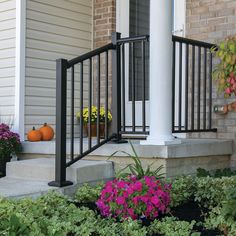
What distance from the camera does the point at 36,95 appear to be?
5.86 m

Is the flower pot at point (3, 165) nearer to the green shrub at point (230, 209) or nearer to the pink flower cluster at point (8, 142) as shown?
the pink flower cluster at point (8, 142)

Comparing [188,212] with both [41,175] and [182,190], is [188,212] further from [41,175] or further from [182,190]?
[41,175]

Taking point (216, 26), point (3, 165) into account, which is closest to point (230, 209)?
point (3, 165)

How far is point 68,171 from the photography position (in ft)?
13.6

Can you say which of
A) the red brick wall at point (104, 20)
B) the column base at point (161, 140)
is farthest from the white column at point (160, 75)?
the red brick wall at point (104, 20)

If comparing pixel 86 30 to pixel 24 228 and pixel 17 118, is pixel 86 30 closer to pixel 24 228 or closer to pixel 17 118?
pixel 17 118

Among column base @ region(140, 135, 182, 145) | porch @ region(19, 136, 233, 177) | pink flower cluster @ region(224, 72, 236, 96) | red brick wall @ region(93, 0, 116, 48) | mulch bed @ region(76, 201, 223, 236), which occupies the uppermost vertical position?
red brick wall @ region(93, 0, 116, 48)

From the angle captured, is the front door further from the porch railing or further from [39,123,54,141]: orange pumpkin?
[39,123,54,141]: orange pumpkin

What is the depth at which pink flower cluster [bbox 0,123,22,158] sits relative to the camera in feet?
17.0

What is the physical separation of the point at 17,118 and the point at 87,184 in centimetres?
199

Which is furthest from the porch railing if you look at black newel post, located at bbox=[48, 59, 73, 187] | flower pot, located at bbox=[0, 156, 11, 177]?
flower pot, located at bbox=[0, 156, 11, 177]

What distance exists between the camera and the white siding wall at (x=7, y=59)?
577 centimetres

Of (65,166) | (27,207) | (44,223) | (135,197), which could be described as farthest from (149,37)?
Result: (44,223)

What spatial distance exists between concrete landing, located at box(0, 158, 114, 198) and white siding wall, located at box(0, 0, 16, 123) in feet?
4.17
